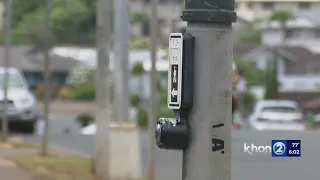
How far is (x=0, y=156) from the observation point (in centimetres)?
A: 1889

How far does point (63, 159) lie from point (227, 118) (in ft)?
39.9

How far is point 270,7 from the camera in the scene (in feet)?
281

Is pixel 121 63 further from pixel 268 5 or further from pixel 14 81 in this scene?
pixel 268 5

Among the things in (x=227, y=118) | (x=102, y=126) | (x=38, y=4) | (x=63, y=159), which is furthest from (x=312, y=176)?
(x=38, y=4)

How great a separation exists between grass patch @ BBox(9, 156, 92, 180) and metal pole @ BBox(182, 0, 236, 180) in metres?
8.97

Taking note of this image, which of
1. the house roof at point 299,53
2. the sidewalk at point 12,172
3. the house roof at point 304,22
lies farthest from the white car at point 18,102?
the house roof at point 304,22

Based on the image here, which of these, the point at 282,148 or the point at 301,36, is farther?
the point at 301,36

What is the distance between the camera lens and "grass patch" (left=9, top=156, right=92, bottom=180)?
1505cm

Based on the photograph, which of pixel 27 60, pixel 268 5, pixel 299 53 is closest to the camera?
pixel 27 60

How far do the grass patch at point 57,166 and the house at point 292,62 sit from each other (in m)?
48.7

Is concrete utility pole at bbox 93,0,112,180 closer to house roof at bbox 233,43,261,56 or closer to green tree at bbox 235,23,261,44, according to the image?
house roof at bbox 233,43,261,56

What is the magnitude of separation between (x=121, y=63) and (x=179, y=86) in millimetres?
8949

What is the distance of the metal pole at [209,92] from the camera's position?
19.0 feet

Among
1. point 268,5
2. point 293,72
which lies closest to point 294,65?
point 293,72
